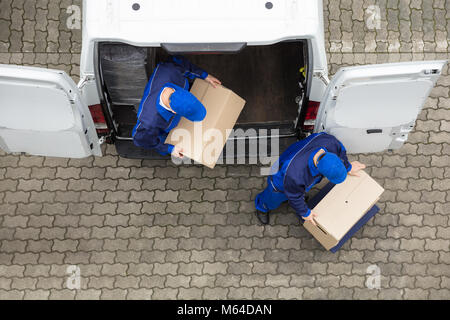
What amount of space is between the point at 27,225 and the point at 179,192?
5.82ft

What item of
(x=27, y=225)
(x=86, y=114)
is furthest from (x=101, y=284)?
(x=86, y=114)

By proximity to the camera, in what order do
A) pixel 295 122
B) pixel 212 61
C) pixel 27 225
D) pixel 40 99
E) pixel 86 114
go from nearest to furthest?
pixel 40 99, pixel 86 114, pixel 295 122, pixel 212 61, pixel 27 225

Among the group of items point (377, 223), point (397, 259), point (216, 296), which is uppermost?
point (377, 223)

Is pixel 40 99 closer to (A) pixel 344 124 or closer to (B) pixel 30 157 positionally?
(B) pixel 30 157

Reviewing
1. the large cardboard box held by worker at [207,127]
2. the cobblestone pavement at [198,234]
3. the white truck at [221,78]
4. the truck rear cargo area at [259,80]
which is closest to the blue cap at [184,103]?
the large cardboard box held by worker at [207,127]

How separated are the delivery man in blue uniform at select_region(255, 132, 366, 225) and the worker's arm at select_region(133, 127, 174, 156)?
42.2 inches

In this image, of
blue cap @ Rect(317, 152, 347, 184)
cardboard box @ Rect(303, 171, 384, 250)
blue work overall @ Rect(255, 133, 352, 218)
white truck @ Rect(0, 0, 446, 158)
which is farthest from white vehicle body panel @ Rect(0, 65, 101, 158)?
cardboard box @ Rect(303, 171, 384, 250)

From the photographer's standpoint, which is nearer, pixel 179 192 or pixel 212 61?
pixel 212 61

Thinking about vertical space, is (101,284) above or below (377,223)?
below

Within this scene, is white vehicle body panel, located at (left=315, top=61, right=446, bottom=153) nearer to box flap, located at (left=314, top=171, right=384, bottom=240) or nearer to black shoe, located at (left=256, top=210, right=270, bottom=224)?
box flap, located at (left=314, top=171, right=384, bottom=240)

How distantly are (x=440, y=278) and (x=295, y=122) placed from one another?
2.50 m

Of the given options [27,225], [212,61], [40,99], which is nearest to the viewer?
[40,99]

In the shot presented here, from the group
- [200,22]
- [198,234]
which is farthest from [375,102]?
[198,234]

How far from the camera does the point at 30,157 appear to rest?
5.04 m
